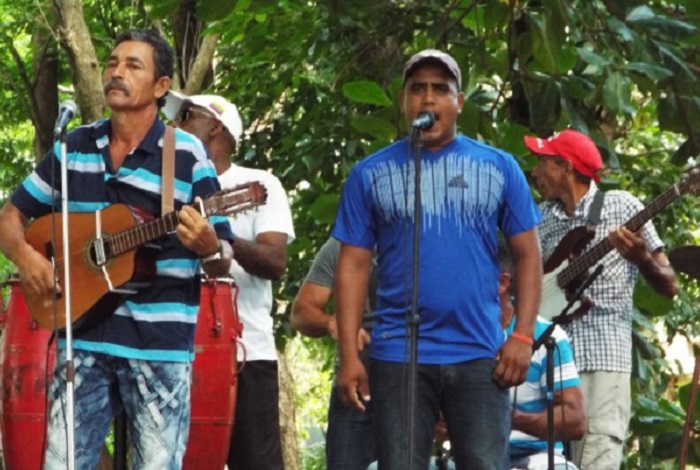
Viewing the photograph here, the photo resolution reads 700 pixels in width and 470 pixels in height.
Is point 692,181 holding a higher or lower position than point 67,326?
higher

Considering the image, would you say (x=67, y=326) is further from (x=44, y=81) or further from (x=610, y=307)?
(x=44, y=81)

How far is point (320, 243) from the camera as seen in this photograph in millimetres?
11031

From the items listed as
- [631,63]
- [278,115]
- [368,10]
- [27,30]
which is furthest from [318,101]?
[631,63]

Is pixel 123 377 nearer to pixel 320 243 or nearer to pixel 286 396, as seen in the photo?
pixel 320 243

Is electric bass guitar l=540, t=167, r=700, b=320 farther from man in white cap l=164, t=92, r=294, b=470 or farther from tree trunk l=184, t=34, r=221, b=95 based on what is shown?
tree trunk l=184, t=34, r=221, b=95

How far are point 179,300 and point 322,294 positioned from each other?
195 cm

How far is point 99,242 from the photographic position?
586cm

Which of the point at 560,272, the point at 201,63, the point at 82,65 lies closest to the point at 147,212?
the point at 560,272

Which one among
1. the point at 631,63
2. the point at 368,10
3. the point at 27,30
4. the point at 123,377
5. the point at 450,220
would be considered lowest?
the point at 123,377

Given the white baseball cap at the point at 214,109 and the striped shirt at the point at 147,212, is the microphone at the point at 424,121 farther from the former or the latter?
the white baseball cap at the point at 214,109

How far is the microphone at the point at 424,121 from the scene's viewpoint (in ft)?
18.8

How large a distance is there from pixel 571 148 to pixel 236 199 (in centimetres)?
296

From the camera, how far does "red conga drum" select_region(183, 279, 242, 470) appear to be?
7273 millimetres

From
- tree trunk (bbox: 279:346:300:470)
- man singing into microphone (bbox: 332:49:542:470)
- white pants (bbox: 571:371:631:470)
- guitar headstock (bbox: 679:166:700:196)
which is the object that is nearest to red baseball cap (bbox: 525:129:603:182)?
guitar headstock (bbox: 679:166:700:196)
